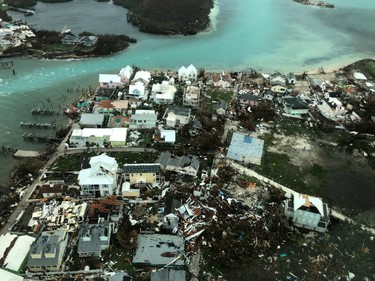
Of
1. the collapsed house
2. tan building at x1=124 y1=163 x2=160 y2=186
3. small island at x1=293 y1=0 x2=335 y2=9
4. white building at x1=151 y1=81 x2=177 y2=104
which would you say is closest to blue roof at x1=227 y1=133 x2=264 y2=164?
the collapsed house

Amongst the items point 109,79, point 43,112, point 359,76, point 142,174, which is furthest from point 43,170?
point 359,76

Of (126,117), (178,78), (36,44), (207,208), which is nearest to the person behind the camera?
(207,208)

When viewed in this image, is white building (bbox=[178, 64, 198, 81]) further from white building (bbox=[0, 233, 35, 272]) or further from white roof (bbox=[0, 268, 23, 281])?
white roof (bbox=[0, 268, 23, 281])

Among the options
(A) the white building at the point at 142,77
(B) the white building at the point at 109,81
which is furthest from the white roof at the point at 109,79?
(A) the white building at the point at 142,77

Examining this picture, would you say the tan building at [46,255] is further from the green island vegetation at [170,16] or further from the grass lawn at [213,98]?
the green island vegetation at [170,16]

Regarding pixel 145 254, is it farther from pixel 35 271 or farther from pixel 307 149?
pixel 307 149

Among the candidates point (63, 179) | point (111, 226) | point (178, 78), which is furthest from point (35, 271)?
point (178, 78)

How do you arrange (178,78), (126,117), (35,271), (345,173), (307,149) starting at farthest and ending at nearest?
(178,78) → (126,117) → (307,149) → (345,173) → (35,271)
